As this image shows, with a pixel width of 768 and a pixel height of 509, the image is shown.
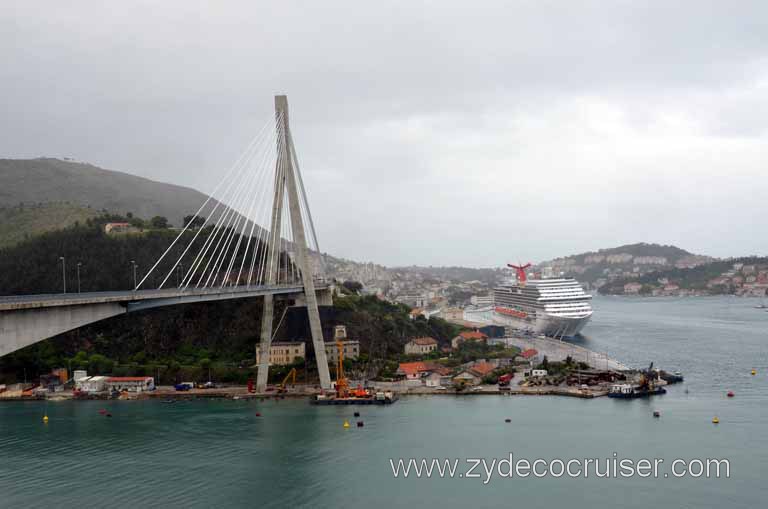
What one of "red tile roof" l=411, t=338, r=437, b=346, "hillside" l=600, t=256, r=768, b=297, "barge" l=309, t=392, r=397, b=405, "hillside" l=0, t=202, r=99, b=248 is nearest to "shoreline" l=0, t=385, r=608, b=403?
"barge" l=309, t=392, r=397, b=405

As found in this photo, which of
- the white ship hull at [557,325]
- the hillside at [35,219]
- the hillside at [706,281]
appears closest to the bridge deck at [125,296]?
the white ship hull at [557,325]

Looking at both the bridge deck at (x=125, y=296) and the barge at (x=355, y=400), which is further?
the barge at (x=355, y=400)

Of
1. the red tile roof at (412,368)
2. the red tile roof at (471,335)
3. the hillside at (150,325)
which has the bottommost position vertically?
the red tile roof at (412,368)

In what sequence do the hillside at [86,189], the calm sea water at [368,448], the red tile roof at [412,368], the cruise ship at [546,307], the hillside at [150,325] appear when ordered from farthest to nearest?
the hillside at [86,189] < the cruise ship at [546,307] < the hillside at [150,325] < the red tile roof at [412,368] < the calm sea water at [368,448]

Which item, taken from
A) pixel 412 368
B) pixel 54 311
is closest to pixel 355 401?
pixel 412 368

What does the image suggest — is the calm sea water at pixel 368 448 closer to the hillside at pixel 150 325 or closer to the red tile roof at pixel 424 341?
the hillside at pixel 150 325

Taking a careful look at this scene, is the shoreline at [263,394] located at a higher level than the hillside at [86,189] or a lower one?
lower
